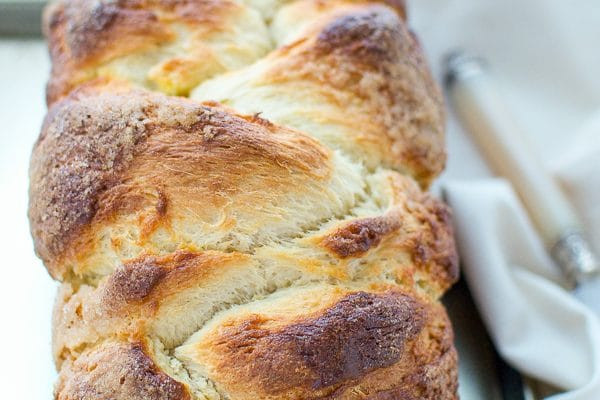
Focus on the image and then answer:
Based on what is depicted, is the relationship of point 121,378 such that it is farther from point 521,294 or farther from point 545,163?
point 545,163

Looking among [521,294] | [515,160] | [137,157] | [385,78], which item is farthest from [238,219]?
[515,160]

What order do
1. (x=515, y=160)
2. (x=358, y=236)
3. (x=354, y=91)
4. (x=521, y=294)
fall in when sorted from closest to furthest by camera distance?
(x=358, y=236)
(x=354, y=91)
(x=521, y=294)
(x=515, y=160)

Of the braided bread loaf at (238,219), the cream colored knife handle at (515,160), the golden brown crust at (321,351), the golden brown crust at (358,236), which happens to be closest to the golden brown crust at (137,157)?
the braided bread loaf at (238,219)

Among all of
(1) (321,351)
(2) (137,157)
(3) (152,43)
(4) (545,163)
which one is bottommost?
(4) (545,163)

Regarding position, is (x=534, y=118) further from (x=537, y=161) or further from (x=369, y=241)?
(x=369, y=241)

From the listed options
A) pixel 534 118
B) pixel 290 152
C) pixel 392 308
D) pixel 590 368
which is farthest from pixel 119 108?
pixel 534 118

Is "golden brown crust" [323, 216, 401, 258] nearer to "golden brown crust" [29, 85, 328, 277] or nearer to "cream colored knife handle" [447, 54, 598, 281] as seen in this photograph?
"golden brown crust" [29, 85, 328, 277]
